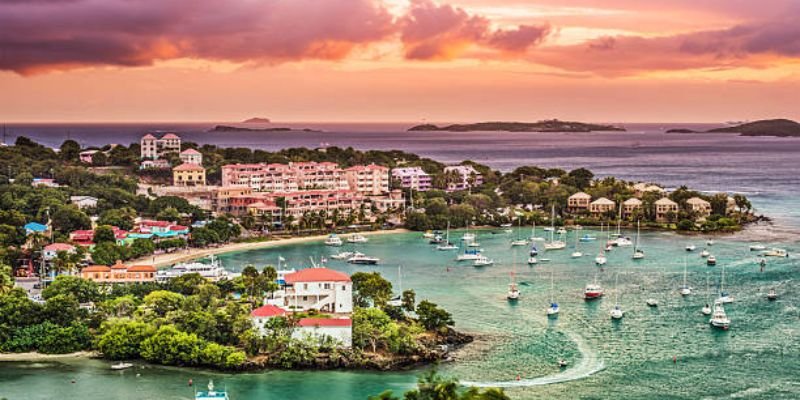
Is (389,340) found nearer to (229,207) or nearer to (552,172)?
(229,207)

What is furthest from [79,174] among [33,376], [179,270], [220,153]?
[33,376]

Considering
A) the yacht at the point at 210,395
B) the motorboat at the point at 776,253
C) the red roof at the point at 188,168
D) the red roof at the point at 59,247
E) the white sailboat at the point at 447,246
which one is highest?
the red roof at the point at 188,168

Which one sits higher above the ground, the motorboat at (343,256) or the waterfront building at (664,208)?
the waterfront building at (664,208)

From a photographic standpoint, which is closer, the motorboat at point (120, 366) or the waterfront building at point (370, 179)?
the motorboat at point (120, 366)

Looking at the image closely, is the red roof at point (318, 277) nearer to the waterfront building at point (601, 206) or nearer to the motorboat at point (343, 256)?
the motorboat at point (343, 256)

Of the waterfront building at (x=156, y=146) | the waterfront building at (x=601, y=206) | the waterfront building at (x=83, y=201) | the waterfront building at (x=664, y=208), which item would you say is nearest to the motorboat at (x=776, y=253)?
the waterfront building at (x=664, y=208)

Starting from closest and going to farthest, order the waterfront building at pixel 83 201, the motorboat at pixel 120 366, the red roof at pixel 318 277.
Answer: the motorboat at pixel 120 366 < the red roof at pixel 318 277 < the waterfront building at pixel 83 201

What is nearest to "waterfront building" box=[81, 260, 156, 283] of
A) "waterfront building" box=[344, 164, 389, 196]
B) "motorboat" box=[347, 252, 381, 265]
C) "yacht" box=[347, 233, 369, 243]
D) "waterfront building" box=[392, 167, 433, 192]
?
"motorboat" box=[347, 252, 381, 265]
